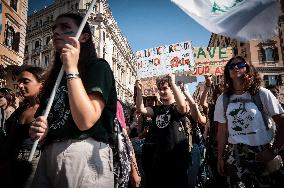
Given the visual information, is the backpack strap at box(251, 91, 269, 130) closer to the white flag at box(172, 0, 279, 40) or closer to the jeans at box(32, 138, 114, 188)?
the white flag at box(172, 0, 279, 40)

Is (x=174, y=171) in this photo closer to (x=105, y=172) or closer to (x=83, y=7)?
(x=105, y=172)

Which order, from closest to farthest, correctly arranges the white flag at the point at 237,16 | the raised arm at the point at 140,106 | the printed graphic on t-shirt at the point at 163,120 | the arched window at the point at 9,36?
the white flag at the point at 237,16
the printed graphic on t-shirt at the point at 163,120
the raised arm at the point at 140,106
the arched window at the point at 9,36

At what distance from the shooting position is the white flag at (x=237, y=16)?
2.95 meters

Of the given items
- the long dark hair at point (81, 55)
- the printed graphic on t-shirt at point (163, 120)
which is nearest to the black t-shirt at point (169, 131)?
the printed graphic on t-shirt at point (163, 120)

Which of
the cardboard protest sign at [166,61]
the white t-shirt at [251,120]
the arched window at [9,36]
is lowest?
the white t-shirt at [251,120]

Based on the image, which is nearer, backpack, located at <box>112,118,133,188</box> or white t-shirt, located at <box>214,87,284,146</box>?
backpack, located at <box>112,118,133,188</box>

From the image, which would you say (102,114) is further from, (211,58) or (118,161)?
(211,58)

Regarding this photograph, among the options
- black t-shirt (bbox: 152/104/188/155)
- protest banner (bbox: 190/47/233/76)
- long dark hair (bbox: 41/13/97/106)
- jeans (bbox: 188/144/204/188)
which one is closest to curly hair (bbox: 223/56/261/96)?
black t-shirt (bbox: 152/104/188/155)

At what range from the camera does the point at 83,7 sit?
4178 cm

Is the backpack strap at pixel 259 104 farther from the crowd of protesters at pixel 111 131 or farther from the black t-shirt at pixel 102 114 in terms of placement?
A: the black t-shirt at pixel 102 114

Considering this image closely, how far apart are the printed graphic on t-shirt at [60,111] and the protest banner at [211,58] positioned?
23.4 ft

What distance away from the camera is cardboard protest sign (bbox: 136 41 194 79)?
736 cm

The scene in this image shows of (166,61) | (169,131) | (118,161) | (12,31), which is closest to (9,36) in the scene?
(12,31)

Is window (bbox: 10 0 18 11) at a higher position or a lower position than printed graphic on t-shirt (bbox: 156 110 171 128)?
higher
